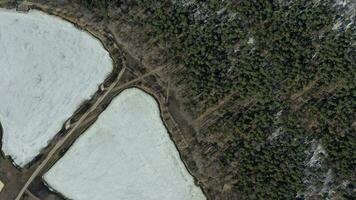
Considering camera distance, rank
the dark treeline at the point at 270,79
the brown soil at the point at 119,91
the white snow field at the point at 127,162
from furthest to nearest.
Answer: the white snow field at the point at 127,162 → the brown soil at the point at 119,91 → the dark treeline at the point at 270,79

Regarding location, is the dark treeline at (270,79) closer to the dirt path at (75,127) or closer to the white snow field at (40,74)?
the white snow field at (40,74)

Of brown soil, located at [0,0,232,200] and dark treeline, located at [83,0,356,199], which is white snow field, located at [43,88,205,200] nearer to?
brown soil, located at [0,0,232,200]

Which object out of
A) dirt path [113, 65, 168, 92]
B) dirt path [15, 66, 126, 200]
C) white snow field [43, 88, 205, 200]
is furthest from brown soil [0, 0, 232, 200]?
white snow field [43, 88, 205, 200]

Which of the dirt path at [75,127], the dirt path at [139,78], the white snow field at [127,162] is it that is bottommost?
the white snow field at [127,162]

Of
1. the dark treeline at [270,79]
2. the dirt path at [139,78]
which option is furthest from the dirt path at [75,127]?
the dark treeline at [270,79]

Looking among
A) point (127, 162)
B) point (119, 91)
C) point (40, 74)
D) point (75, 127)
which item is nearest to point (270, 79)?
point (119, 91)

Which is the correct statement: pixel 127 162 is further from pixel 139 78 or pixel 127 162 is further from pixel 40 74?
pixel 40 74
